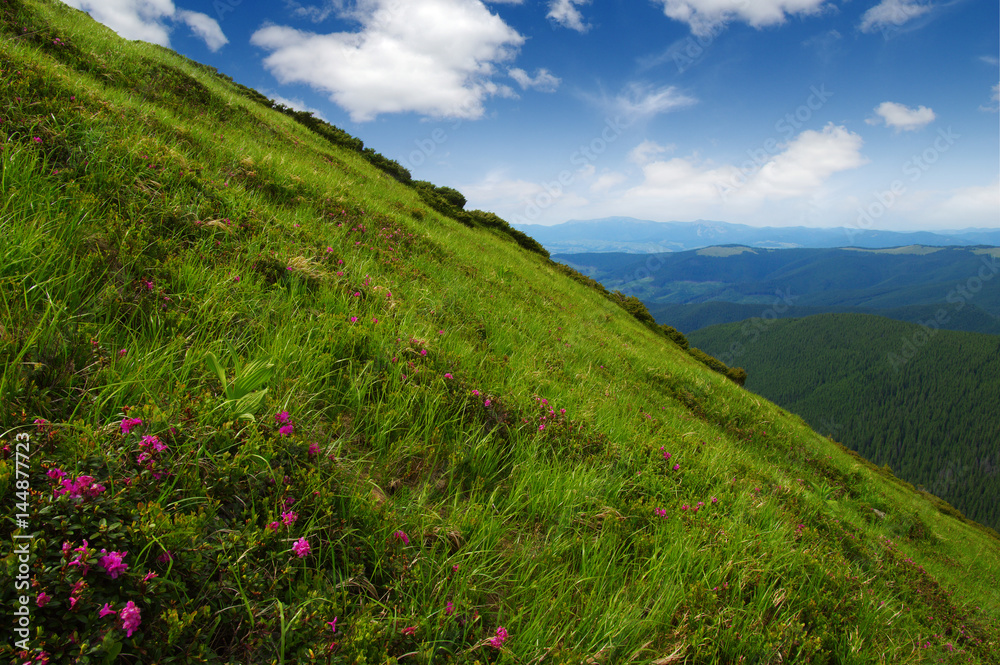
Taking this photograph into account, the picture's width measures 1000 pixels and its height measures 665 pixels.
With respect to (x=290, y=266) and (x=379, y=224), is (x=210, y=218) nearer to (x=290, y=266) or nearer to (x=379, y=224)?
(x=290, y=266)

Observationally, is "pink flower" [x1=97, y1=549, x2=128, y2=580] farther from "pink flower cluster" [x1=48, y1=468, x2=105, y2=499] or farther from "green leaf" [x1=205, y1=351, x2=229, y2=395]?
"green leaf" [x1=205, y1=351, x2=229, y2=395]

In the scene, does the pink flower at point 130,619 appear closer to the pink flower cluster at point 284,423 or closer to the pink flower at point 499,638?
the pink flower cluster at point 284,423

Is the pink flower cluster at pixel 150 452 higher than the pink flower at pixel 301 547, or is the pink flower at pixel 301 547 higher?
the pink flower cluster at pixel 150 452

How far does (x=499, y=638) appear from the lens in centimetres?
221

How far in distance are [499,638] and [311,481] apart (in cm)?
136

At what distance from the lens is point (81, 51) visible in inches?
375

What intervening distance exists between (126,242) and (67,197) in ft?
2.33

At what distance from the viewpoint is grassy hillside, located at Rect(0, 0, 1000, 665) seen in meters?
1.81

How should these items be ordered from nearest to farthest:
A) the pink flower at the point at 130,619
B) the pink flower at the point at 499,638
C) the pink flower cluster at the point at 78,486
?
1. the pink flower at the point at 130,619
2. the pink flower cluster at the point at 78,486
3. the pink flower at the point at 499,638

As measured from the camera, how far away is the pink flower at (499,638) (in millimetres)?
2183

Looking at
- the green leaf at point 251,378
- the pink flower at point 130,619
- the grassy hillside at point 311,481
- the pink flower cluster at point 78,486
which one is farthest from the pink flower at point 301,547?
the green leaf at point 251,378

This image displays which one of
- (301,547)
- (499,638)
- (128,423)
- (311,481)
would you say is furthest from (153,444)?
(499,638)

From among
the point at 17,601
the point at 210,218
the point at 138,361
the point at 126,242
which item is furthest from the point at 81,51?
the point at 17,601

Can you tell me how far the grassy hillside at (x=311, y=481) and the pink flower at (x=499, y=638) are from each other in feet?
0.25
